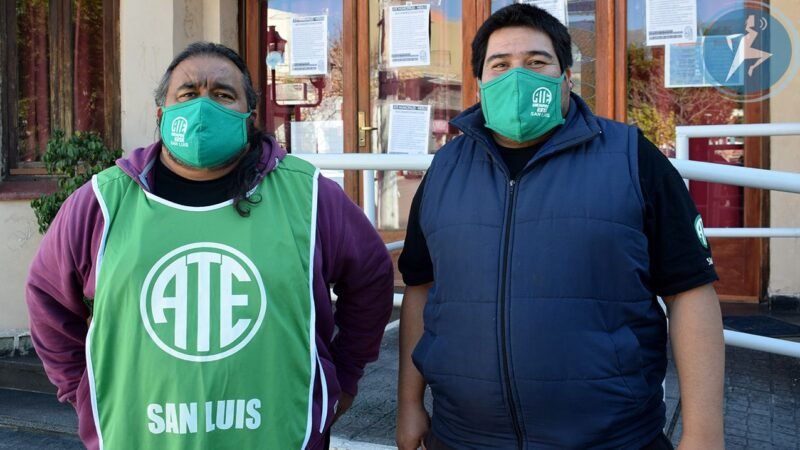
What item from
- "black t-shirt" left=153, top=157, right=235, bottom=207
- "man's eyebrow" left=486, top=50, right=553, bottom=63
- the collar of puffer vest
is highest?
"man's eyebrow" left=486, top=50, right=553, bottom=63

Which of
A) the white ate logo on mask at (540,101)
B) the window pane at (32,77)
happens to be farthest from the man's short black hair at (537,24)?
the window pane at (32,77)

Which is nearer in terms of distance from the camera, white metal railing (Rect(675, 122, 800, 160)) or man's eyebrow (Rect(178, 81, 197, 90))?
man's eyebrow (Rect(178, 81, 197, 90))

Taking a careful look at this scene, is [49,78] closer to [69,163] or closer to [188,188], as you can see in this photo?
[69,163]

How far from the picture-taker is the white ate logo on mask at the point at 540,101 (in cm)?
179

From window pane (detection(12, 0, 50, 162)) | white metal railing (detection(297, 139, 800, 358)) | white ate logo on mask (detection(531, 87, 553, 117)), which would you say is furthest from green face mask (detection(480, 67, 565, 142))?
window pane (detection(12, 0, 50, 162))

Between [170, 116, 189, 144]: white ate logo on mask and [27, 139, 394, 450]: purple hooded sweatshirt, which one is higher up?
[170, 116, 189, 144]: white ate logo on mask

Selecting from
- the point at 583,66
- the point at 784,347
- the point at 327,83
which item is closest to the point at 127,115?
the point at 327,83

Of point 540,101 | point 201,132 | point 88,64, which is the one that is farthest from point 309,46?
point 540,101

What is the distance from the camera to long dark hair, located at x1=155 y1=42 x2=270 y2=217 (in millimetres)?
1858

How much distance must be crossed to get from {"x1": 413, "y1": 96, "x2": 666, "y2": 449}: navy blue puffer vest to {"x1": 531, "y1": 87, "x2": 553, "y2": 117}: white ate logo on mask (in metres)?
0.06

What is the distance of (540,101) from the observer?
1.80m

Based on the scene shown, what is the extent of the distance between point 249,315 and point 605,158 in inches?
33.9

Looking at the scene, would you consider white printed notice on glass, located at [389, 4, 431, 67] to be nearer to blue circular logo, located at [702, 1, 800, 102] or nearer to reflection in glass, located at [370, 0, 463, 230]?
reflection in glass, located at [370, 0, 463, 230]

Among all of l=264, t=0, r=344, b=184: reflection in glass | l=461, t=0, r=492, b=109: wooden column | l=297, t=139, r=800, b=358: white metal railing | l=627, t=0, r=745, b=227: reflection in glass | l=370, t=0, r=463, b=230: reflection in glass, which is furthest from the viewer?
l=264, t=0, r=344, b=184: reflection in glass
